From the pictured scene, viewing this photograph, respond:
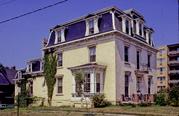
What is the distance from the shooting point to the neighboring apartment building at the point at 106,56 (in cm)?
3450

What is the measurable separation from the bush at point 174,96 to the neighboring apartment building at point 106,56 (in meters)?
4.23

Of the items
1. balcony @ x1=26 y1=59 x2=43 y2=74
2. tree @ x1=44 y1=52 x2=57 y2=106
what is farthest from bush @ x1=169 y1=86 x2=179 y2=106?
balcony @ x1=26 y1=59 x2=43 y2=74

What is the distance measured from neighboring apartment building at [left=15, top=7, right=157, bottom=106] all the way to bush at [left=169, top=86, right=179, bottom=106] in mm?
4235

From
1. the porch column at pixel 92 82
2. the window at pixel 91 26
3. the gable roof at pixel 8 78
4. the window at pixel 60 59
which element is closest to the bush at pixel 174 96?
the porch column at pixel 92 82

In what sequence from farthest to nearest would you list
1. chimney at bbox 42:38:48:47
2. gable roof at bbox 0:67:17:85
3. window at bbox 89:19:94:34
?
gable roof at bbox 0:67:17:85 → chimney at bbox 42:38:48:47 → window at bbox 89:19:94:34

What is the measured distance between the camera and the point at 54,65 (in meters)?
41.4

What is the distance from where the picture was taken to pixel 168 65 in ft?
324

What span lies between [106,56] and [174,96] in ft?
26.7

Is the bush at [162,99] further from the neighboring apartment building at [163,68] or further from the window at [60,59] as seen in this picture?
the neighboring apartment building at [163,68]

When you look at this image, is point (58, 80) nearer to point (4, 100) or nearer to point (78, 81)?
point (78, 81)

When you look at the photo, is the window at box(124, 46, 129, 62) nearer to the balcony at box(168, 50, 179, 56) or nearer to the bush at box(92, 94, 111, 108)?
the bush at box(92, 94, 111, 108)

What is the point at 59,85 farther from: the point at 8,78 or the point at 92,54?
the point at 8,78

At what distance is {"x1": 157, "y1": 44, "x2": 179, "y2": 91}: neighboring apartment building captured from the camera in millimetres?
97250

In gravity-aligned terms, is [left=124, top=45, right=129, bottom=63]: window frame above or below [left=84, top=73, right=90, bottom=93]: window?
above
